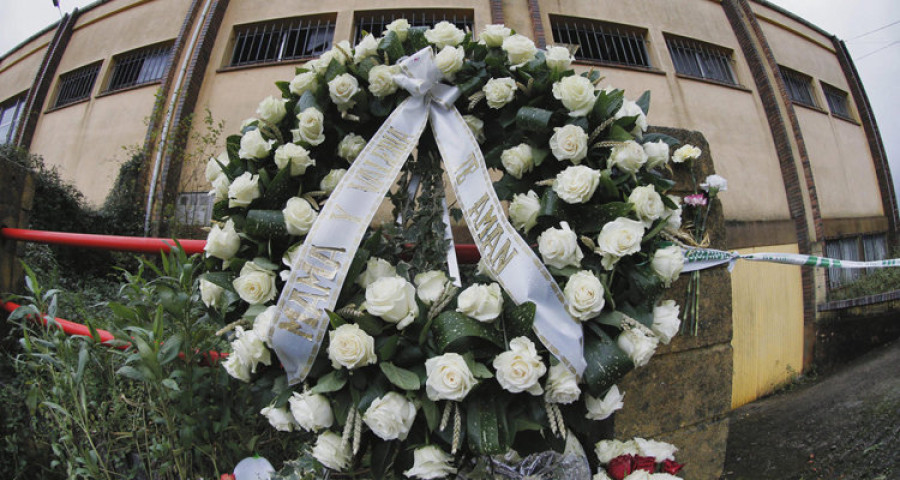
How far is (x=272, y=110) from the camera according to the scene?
1.65 metres

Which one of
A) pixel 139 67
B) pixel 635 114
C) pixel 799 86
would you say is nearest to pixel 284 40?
pixel 139 67

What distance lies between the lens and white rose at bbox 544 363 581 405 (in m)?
1.16

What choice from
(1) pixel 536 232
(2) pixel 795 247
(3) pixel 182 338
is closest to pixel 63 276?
(3) pixel 182 338

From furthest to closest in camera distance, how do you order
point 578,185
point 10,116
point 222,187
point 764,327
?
1. point 10,116
2. point 764,327
3. point 222,187
4. point 578,185

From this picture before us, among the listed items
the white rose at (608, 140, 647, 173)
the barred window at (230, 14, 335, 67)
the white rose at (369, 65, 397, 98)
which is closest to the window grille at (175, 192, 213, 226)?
the barred window at (230, 14, 335, 67)

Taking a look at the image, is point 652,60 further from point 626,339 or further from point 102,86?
point 102,86

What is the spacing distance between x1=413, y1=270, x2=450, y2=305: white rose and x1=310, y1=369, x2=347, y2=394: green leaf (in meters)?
0.31

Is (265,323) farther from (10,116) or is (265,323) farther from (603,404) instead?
(10,116)

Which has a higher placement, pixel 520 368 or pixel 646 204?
pixel 646 204

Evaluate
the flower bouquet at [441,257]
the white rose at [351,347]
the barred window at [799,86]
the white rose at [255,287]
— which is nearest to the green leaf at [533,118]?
the flower bouquet at [441,257]

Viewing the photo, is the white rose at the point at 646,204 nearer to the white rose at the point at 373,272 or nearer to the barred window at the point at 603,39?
the white rose at the point at 373,272

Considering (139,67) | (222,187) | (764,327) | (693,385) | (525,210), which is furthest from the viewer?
(139,67)

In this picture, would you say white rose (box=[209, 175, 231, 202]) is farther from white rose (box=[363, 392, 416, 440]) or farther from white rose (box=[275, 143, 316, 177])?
white rose (box=[363, 392, 416, 440])

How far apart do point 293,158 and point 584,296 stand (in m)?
1.07
